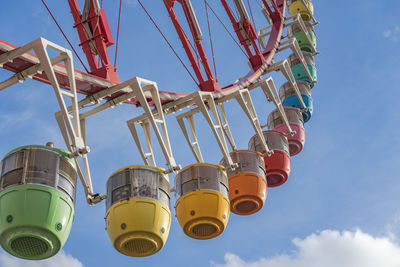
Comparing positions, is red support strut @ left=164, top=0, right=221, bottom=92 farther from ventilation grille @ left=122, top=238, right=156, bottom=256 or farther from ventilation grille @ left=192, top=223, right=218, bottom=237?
ventilation grille @ left=122, top=238, right=156, bottom=256

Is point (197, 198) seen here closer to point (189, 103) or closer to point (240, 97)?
point (189, 103)

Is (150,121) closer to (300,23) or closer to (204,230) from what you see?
(204,230)

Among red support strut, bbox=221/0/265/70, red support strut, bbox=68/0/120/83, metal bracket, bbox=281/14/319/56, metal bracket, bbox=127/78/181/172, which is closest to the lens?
metal bracket, bbox=127/78/181/172

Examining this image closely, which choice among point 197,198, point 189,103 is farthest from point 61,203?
point 189,103

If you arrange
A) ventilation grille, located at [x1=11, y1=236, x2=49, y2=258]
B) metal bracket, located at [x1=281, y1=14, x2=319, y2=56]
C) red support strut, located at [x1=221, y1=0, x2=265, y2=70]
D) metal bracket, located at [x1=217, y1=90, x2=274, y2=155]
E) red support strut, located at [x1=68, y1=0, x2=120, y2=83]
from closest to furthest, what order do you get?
ventilation grille, located at [x1=11, y1=236, x2=49, y2=258], red support strut, located at [x1=68, y1=0, x2=120, y2=83], metal bracket, located at [x1=217, y1=90, x2=274, y2=155], red support strut, located at [x1=221, y1=0, x2=265, y2=70], metal bracket, located at [x1=281, y1=14, x2=319, y2=56]

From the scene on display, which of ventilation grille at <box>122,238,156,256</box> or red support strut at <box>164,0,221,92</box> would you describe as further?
red support strut at <box>164,0,221,92</box>

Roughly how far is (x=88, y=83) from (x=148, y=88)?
4.17ft

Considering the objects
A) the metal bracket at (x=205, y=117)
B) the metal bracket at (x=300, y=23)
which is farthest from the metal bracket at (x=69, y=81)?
the metal bracket at (x=300, y=23)

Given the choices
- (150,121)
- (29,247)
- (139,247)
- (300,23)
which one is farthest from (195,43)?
(300,23)

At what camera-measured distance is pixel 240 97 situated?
17.8 meters

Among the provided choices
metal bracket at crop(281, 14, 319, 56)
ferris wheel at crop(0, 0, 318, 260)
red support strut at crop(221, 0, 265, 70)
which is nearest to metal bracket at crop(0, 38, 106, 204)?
ferris wheel at crop(0, 0, 318, 260)

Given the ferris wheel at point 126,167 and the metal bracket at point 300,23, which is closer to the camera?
the ferris wheel at point 126,167

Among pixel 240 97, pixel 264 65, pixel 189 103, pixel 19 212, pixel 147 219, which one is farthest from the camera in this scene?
pixel 264 65

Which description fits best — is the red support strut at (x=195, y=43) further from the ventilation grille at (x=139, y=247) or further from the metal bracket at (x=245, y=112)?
the ventilation grille at (x=139, y=247)
